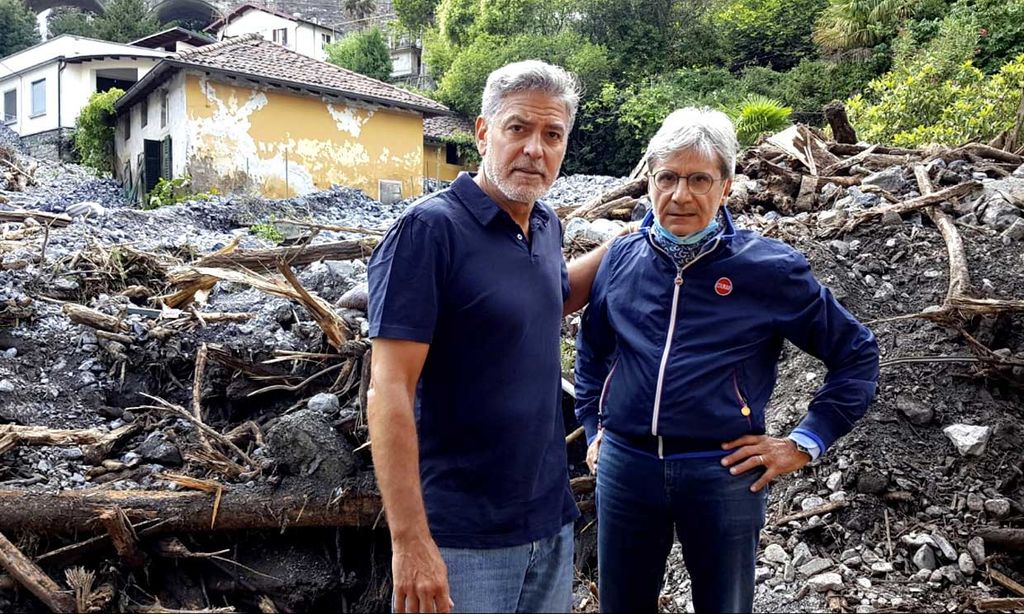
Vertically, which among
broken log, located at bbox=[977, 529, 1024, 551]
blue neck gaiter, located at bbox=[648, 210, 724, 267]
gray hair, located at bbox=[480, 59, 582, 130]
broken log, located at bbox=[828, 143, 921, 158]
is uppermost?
broken log, located at bbox=[828, 143, 921, 158]

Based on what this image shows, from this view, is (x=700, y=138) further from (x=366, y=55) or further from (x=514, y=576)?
(x=366, y=55)

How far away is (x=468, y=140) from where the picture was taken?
2750 centimetres

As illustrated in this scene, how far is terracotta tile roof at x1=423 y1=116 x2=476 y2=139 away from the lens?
92.4ft

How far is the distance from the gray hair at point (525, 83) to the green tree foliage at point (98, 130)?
24956 millimetres

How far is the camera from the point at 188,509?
4.04m

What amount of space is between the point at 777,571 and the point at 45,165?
2424 cm

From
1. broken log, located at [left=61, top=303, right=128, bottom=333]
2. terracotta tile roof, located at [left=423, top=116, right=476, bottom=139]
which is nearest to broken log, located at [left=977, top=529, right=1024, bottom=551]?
broken log, located at [left=61, top=303, right=128, bottom=333]

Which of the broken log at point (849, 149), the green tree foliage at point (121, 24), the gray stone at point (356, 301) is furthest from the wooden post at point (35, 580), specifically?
the green tree foliage at point (121, 24)

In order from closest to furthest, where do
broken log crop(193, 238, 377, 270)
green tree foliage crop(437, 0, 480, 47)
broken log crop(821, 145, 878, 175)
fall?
broken log crop(193, 238, 377, 270), broken log crop(821, 145, 878, 175), green tree foliage crop(437, 0, 480, 47)

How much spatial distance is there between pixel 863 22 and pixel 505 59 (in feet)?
37.0

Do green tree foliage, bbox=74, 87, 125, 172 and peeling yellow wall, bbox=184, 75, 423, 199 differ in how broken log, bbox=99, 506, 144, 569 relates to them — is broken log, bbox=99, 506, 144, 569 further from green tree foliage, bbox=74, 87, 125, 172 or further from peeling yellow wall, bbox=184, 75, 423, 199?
green tree foliage, bbox=74, 87, 125, 172

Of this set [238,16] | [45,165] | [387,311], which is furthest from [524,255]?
[238,16]

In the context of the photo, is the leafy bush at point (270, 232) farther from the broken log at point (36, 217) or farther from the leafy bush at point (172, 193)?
the leafy bush at point (172, 193)

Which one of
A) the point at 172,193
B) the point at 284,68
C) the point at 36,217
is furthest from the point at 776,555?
the point at 284,68
